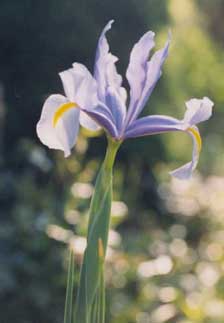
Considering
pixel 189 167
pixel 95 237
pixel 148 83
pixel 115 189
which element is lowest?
pixel 95 237

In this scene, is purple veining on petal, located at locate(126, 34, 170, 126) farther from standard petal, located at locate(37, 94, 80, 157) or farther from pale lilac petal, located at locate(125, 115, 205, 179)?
standard petal, located at locate(37, 94, 80, 157)

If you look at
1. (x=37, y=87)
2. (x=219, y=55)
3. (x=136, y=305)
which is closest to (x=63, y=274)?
(x=136, y=305)

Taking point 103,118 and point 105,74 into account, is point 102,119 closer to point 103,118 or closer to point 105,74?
point 103,118

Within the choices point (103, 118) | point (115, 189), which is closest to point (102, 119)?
point (103, 118)

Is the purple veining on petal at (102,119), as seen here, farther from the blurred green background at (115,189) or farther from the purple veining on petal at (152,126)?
the blurred green background at (115,189)

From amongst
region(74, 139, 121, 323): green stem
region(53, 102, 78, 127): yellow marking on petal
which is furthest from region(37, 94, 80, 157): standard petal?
region(74, 139, 121, 323): green stem

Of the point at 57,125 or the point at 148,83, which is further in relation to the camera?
the point at 148,83

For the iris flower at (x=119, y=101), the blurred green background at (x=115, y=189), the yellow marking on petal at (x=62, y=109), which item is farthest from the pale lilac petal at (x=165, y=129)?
the blurred green background at (x=115, y=189)

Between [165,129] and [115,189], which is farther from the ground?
[115,189]
